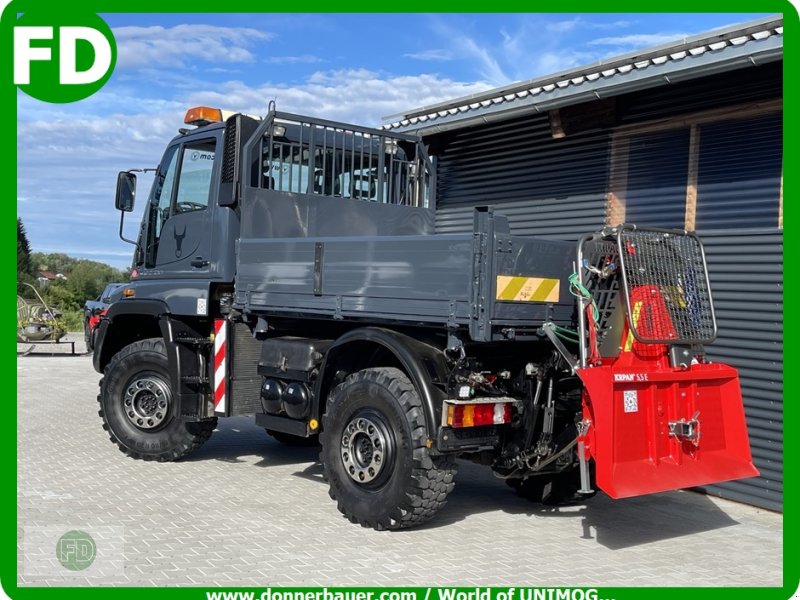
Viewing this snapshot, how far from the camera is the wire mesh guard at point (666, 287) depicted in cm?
604

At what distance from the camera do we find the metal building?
24.4 ft

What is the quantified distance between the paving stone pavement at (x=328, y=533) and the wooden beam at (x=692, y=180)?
2556mm

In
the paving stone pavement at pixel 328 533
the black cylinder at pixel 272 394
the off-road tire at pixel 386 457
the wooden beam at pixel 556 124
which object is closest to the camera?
the paving stone pavement at pixel 328 533

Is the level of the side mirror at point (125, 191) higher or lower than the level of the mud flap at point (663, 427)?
higher

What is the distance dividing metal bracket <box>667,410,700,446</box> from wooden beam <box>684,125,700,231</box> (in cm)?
280

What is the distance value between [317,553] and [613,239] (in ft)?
9.70

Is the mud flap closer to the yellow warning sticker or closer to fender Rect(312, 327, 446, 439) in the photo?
the yellow warning sticker

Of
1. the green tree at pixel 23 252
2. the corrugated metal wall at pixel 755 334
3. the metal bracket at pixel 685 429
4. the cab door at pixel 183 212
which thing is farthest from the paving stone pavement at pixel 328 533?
the green tree at pixel 23 252

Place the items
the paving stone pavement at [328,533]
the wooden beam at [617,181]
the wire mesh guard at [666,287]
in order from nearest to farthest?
the paving stone pavement at [328,533] < the wire mesh guard at [666,287] < the wooden beam at [617,181]

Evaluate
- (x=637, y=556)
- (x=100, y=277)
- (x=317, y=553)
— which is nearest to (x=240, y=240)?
(x=317, y=553)

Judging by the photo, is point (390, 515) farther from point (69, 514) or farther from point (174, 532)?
point (69, 514)

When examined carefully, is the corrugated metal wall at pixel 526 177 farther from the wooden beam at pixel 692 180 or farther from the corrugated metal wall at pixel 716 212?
the wooden beam at pixel 692 180

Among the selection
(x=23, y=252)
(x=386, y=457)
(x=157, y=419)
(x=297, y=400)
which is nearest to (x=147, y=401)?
(x=157, y=419)

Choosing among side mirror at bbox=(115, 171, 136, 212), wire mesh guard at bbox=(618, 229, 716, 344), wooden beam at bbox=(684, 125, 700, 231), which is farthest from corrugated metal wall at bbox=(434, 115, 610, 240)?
side mirror at bbox=(115, 171, 136, 212)
